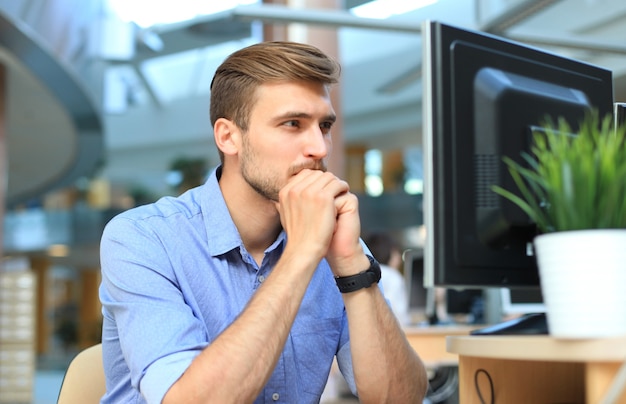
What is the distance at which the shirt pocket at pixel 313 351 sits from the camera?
156 centimetres

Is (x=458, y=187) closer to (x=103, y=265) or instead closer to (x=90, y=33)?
(x=103, y=265)

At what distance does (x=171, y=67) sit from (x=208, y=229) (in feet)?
57.3

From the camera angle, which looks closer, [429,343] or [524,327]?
[524,327]

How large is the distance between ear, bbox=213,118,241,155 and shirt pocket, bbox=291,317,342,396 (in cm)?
38

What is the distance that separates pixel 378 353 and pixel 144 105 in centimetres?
1841

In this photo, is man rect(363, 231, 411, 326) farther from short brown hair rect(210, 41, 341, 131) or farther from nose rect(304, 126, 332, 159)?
nose rect(304, 126, 332, 159)

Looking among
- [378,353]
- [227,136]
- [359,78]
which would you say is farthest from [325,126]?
[359,78]

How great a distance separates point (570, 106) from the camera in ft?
4.55

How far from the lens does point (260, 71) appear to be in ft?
5.26

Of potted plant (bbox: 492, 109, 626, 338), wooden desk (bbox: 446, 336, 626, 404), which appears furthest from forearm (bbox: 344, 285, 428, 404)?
potted plant (bbox: 492, 109, 626, 338)

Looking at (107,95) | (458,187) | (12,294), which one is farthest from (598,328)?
(107,95)

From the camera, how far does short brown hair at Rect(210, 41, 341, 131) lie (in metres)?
1.56

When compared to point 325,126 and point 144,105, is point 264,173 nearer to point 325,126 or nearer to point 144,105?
point 325,126

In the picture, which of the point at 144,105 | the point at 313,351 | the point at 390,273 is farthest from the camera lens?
the point at 144,105
